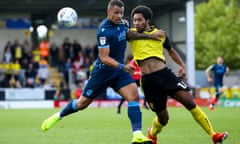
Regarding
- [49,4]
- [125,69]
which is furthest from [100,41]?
[49,4]

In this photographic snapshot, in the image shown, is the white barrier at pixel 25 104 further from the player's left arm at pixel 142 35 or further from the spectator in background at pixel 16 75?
the player's left arm at pixel 142 35

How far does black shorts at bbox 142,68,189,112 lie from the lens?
11000 millimetres

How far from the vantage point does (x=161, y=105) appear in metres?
11.2

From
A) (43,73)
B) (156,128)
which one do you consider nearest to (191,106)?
(156,128)

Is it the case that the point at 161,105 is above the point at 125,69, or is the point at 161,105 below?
below

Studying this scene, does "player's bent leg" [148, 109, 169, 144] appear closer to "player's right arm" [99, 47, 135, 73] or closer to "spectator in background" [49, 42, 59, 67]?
"player's right arm" [99, 47, 135, 73]

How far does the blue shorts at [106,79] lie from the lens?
11.4 meters

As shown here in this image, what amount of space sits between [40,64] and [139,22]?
1116 inches

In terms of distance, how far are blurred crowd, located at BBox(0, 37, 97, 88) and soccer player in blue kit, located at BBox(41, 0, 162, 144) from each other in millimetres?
25946

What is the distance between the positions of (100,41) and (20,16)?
35044 mm

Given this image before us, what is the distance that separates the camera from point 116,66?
10867 mm

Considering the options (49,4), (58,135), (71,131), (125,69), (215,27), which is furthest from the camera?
(215,27)

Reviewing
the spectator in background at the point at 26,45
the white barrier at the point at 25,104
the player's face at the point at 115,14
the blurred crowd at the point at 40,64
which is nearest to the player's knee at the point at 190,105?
the player's face at the point at 115,14

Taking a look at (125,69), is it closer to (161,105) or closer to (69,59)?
(161,105)
